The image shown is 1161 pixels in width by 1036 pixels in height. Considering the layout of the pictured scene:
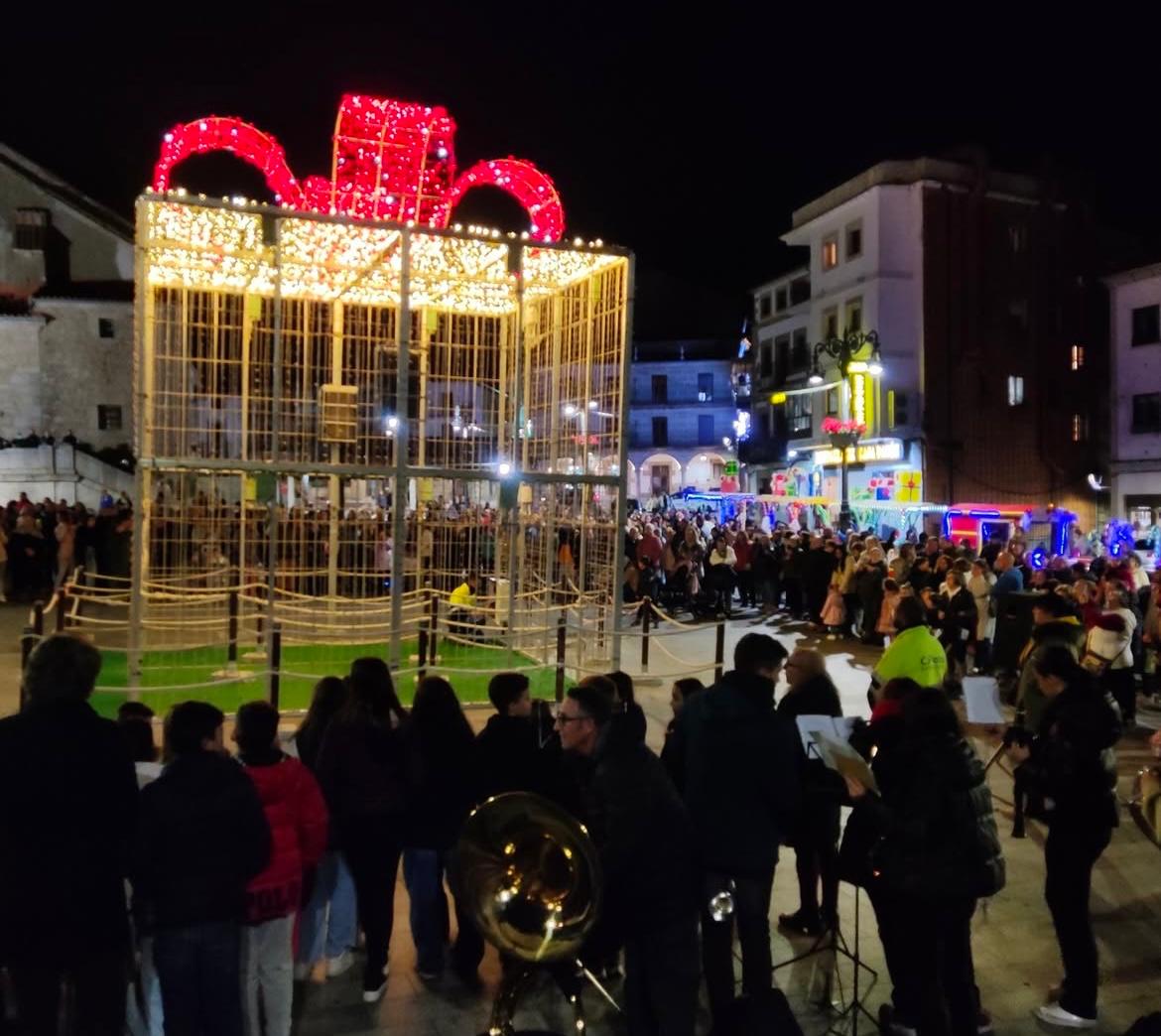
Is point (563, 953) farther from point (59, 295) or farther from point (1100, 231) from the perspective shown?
point (1100, 231)

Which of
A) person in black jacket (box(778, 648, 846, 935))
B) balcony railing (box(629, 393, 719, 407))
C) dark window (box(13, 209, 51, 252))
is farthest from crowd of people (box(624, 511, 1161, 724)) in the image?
balcony railing (box(629, 393, 719, 407))

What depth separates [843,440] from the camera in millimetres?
28734

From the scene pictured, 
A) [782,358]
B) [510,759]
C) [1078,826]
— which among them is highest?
[782,358]

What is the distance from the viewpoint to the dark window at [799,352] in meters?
38.7

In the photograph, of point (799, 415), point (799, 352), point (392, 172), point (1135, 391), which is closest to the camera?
point (392, 172)

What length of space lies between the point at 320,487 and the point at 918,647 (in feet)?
42.0

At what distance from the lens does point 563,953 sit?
325cm

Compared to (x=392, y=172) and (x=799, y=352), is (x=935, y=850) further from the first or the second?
(x=799, y=352)

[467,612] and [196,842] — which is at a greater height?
[196,842]

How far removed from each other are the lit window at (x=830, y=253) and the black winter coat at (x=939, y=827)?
33.8 meters

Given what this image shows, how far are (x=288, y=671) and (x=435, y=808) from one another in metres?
5.63

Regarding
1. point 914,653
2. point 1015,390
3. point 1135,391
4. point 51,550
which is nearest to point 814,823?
point 914,653

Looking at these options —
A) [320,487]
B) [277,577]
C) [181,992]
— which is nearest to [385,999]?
[181,992]

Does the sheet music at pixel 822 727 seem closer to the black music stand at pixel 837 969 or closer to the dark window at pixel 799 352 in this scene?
the black music stand at pixel 837 969
